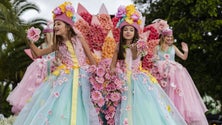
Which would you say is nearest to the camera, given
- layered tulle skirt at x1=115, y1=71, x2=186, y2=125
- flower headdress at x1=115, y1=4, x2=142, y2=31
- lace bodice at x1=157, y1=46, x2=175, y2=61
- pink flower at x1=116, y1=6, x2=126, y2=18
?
layered tulle skirt at x1=115, y1=71, x2=186, y2=125

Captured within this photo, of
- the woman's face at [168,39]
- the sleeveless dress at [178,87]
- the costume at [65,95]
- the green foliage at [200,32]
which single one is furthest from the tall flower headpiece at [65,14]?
the green foliage at [200,32]

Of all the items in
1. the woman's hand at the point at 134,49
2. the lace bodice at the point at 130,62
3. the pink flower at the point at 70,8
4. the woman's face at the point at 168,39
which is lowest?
the lace bodice at the point at 130,62

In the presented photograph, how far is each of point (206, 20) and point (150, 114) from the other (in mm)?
13834

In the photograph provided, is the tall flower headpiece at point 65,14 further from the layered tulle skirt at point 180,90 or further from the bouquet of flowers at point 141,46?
the layered tulle skirt at point 180,90

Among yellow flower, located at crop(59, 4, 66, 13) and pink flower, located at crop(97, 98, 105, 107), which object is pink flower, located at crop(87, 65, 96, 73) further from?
yellow flower, located at crop(59, 4, 66, 13)

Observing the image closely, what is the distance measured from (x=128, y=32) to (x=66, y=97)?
126 centimetres

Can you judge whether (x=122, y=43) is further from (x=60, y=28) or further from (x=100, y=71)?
(x=60, y=28)

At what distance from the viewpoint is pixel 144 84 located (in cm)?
629

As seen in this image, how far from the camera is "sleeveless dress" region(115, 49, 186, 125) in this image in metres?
5.97

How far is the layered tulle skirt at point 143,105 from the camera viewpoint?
19.6 feet

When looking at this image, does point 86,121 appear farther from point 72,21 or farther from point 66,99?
point 72,21

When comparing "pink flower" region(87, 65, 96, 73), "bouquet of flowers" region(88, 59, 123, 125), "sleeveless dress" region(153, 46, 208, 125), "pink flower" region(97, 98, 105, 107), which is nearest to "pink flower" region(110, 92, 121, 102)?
"bouquet of flowers" region(88, 59, 123, 125)

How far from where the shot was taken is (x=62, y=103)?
5.76 meters

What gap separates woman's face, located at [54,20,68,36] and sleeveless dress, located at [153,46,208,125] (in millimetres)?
2085
